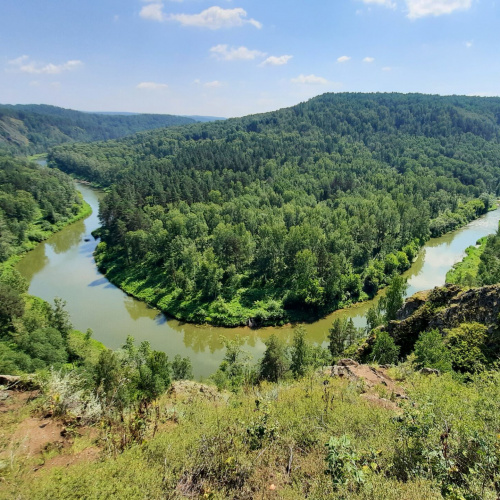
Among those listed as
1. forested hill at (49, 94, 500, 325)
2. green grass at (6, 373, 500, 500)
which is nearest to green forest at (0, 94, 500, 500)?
green grass at (6, 373, 500, 500)

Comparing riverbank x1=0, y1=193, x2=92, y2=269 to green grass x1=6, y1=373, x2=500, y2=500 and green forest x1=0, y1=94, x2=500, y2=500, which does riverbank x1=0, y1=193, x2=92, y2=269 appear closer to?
green forest x1=0, y1=94, x2=500, y2=500

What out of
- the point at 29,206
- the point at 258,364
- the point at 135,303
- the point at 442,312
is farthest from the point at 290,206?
the point at 29,206

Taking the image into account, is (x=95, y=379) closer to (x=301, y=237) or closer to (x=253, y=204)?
(x=301, y=237)

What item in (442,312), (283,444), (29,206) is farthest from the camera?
(29,206)

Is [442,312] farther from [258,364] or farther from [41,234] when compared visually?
[41,234]

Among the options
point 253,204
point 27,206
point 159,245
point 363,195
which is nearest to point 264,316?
point 159,245

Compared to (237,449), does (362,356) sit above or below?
below
